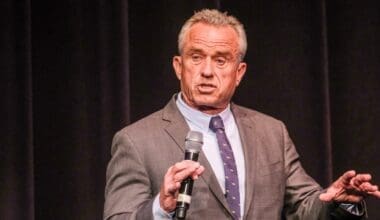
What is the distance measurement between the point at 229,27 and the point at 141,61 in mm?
743

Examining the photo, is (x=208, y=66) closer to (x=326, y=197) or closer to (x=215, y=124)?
(x=215, y=124)

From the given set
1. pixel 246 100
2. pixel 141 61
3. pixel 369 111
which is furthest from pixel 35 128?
pixel 369 111

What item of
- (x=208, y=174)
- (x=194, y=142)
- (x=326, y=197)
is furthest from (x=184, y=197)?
(x=326, y=197)

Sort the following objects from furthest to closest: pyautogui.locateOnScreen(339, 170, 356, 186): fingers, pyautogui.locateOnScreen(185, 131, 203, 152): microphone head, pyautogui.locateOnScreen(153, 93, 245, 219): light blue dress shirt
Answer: pyautogui.locateOnScreen(153, 93, 245, 219): light blue dress shirt
pyautogui.locateOnScreen(339, 170, 356, 186): fingers
pyautogui.locateOnScreen(185, 131, 203, 152): microphone head

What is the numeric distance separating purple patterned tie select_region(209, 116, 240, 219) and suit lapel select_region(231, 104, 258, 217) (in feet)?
0.11

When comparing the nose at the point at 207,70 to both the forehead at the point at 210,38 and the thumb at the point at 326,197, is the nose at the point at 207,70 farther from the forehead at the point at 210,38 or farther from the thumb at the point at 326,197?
the thumb at the point at 326,197

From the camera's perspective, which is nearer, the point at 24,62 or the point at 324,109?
the point at 24,62

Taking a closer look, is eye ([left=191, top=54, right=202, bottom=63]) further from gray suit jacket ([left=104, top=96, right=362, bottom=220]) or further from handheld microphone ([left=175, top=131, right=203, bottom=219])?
handheld microphone ([left=175, top=131, right=203, bottom=219])

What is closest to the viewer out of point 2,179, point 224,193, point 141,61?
point 224,193

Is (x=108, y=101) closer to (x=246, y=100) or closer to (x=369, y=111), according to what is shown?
(x=246, y=100)

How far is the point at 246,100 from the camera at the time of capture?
3125mm

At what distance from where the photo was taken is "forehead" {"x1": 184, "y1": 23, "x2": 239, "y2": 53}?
2.33 metres

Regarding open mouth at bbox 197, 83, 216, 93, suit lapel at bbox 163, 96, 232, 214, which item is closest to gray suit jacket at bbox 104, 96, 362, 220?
suit lapel at bbox 163, 96, 232, 214

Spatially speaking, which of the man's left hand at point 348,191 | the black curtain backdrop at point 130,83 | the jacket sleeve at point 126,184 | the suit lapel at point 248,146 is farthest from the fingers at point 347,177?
the black curtain backdrop at point 130,83
